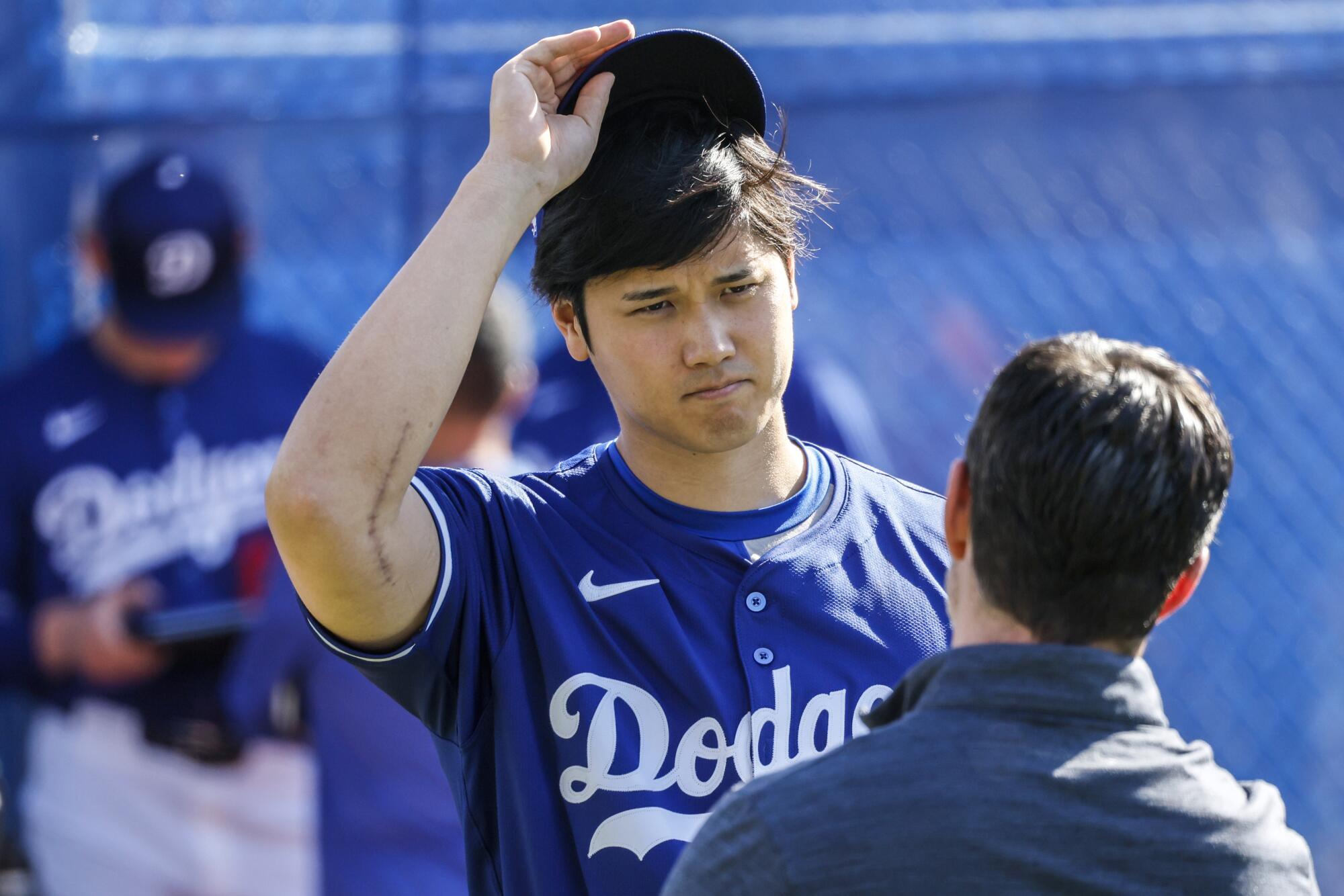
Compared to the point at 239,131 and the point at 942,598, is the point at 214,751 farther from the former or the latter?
the point at 942,598

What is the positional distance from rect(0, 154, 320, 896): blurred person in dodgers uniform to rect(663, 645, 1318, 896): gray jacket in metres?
3.01

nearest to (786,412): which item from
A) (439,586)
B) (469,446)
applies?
(469,446)

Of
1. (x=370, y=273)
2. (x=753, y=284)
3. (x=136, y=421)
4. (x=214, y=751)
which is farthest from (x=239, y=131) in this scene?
(x=753, y=284)

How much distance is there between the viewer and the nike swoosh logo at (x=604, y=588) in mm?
1608

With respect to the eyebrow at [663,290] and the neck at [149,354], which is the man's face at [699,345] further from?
the neck at [149,354]

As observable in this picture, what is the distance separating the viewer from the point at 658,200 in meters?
1.69

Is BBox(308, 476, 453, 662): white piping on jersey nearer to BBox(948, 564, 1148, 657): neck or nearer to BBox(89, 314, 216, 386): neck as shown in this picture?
BBox(948, 564, 1148, 657): neck

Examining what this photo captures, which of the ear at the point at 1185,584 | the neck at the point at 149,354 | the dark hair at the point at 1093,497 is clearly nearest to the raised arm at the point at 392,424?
the dark hair at the point at 1093,497

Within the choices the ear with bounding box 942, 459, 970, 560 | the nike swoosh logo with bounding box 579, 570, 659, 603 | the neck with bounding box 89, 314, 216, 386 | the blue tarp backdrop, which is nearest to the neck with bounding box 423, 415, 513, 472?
the blue tarp backdrop

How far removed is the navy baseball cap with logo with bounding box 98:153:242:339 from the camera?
3.94 m

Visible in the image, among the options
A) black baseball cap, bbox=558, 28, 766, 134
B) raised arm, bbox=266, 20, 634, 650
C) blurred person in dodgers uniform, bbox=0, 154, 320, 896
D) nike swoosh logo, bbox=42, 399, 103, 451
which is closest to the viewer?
raised arm, bbox=266, 20, 634, 650

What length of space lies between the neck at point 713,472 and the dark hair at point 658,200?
18 cm

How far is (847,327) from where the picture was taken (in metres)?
4.16

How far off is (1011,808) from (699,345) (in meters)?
0.77
